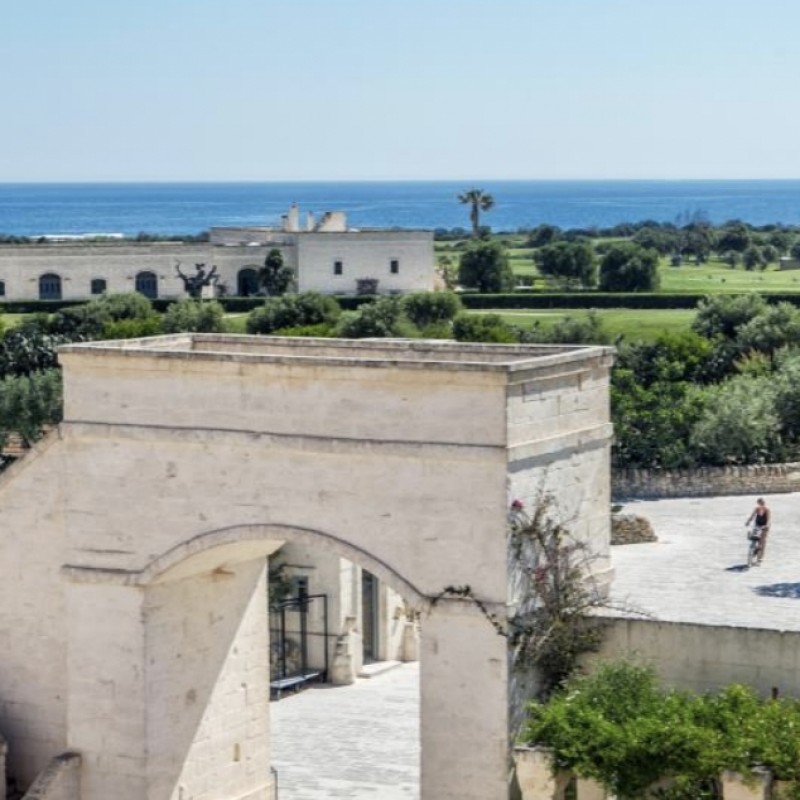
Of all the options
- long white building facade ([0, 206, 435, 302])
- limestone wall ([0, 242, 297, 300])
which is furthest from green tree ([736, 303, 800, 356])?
limestone wall ([0, 242, 297, 300])

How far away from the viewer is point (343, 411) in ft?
60.5

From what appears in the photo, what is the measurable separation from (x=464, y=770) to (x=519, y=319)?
159 feet

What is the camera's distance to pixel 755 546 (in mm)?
22547

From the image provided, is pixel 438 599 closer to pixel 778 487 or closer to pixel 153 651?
pixel 153 651

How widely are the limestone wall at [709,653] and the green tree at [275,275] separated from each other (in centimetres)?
6712

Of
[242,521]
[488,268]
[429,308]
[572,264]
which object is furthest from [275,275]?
[242,521]

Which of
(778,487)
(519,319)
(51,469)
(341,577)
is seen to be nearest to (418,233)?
(519,319)

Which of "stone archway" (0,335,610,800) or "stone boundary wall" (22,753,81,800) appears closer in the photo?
"stone archway" (0,335,610,800)

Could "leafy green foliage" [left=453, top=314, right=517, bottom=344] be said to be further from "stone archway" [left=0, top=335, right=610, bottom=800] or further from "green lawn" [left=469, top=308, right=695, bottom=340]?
"stone archway" [left=0, top=335, right=610, bottom=800]

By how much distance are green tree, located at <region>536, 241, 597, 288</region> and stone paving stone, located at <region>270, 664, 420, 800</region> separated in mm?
60585

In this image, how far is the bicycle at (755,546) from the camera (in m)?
22.2

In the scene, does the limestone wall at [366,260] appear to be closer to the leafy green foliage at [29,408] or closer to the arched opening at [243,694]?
the leafy green foliage at [29,408]

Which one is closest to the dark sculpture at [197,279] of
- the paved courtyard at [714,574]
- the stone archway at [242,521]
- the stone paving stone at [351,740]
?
the paved courtyard at [714,574]

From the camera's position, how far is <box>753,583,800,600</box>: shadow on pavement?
2006 cm
